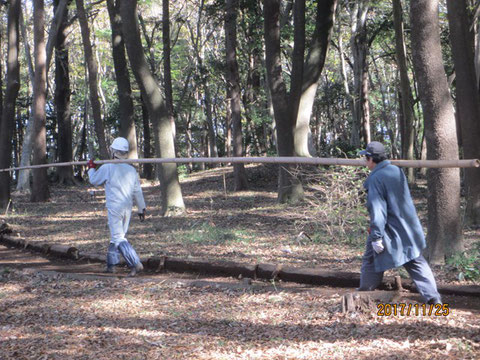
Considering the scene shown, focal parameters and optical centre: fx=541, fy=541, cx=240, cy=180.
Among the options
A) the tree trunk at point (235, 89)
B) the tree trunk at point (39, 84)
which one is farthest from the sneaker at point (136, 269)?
the tree trunk at point (39, 84)

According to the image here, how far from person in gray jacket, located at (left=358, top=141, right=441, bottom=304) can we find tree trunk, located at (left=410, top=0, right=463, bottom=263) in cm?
192

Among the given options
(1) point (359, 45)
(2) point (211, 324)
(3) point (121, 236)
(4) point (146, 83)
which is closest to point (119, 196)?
(3) point (121, 236)

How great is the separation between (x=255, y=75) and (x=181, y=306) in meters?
26.0

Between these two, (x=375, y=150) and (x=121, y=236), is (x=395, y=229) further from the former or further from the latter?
(x=121, y=236)

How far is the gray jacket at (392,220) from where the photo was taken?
5.56m

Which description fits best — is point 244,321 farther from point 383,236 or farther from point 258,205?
point 258,205

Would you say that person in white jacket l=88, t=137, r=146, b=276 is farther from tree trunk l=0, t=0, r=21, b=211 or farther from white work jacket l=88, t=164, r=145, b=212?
tree trunk l=0, t=0, r=21, b=211

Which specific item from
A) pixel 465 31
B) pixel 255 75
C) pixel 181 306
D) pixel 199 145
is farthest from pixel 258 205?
pixel 199 145

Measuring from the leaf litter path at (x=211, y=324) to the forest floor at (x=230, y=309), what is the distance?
11 mm

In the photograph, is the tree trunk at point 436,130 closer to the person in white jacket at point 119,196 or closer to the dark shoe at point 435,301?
the dark shoe at point 435,301

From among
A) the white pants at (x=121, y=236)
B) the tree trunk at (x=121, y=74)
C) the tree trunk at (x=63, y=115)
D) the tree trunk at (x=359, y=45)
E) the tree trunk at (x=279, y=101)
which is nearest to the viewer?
the white pants at (x=121, y=236)

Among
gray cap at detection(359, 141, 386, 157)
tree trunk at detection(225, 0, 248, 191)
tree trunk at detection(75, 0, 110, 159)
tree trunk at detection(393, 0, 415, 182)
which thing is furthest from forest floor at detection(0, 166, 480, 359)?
tree trunk at detection(75, 0, 110, 159)

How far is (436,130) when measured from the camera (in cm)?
736

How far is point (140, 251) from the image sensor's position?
10375 millimetres
